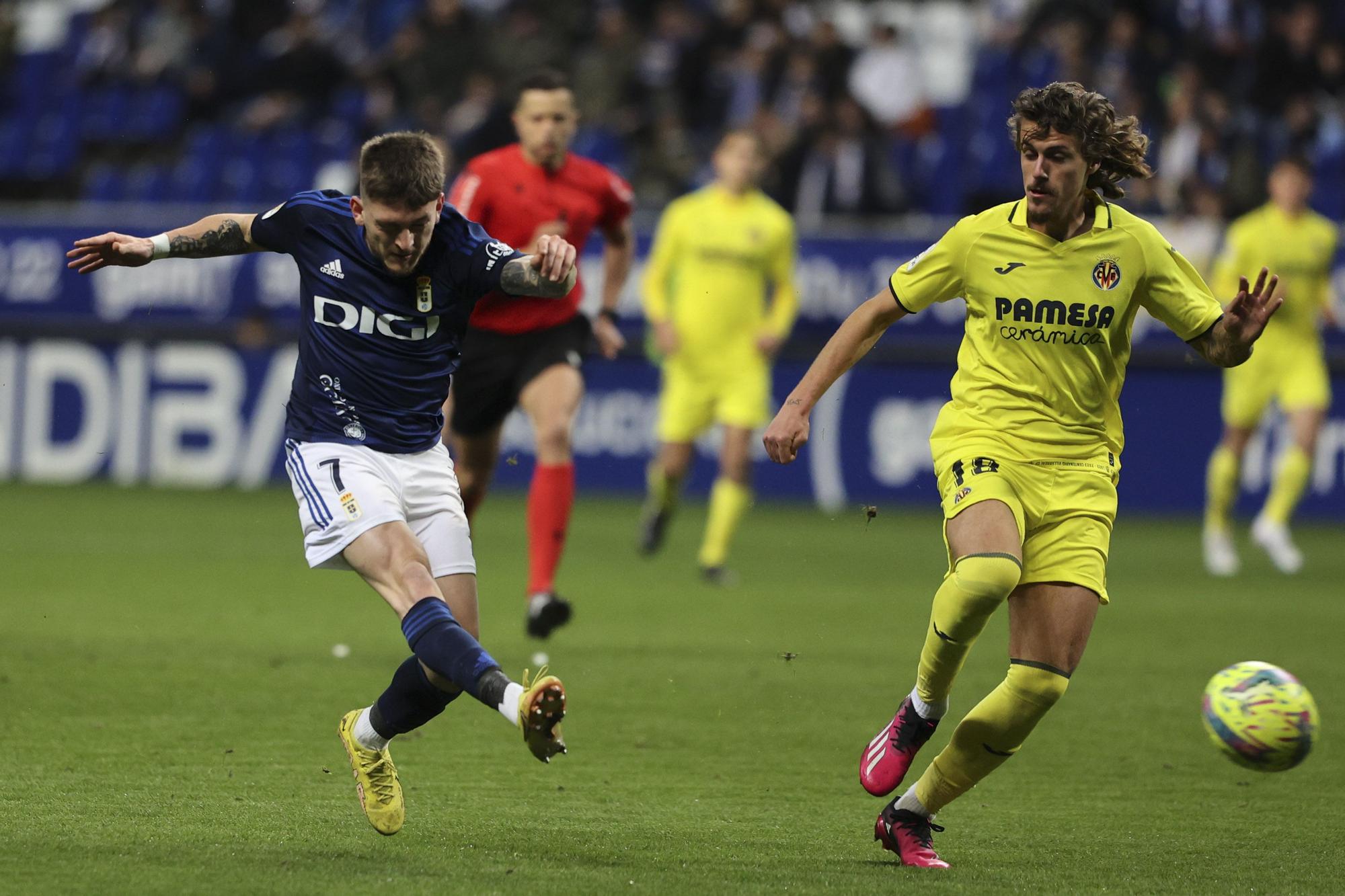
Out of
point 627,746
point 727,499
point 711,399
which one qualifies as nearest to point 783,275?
point 711,399

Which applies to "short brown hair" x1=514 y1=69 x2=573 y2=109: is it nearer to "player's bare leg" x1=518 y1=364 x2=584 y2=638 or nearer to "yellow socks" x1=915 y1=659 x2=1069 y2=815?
"player's bare leg" x1=518 y1=364 x2=584 y2=638

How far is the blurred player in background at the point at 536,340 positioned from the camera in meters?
9.04

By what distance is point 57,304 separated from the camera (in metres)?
17.7

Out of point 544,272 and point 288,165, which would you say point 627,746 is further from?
point 288,165

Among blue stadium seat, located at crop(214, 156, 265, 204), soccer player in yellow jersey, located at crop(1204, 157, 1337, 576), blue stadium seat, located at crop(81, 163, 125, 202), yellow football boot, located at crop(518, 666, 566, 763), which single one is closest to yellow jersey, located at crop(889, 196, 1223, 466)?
yellow football boot, located at crop(518, 666, 566, 763)

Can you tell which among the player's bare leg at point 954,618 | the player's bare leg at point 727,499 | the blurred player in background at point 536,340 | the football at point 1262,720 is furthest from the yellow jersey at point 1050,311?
the player's bare leg at point 727,499

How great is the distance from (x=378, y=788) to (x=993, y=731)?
1.71m

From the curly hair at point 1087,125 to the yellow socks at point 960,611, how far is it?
1200 mm

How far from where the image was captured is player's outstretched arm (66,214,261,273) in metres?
5.54

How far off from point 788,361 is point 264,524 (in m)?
4.91

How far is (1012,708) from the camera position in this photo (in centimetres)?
525

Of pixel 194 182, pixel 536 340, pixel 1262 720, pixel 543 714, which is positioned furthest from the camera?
pixel 194 182

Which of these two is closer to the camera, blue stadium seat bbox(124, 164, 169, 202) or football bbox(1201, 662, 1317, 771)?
football bbox(1201, 662, 1317, 771)

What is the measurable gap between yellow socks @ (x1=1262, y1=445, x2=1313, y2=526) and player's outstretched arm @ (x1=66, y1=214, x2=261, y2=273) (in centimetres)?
969
